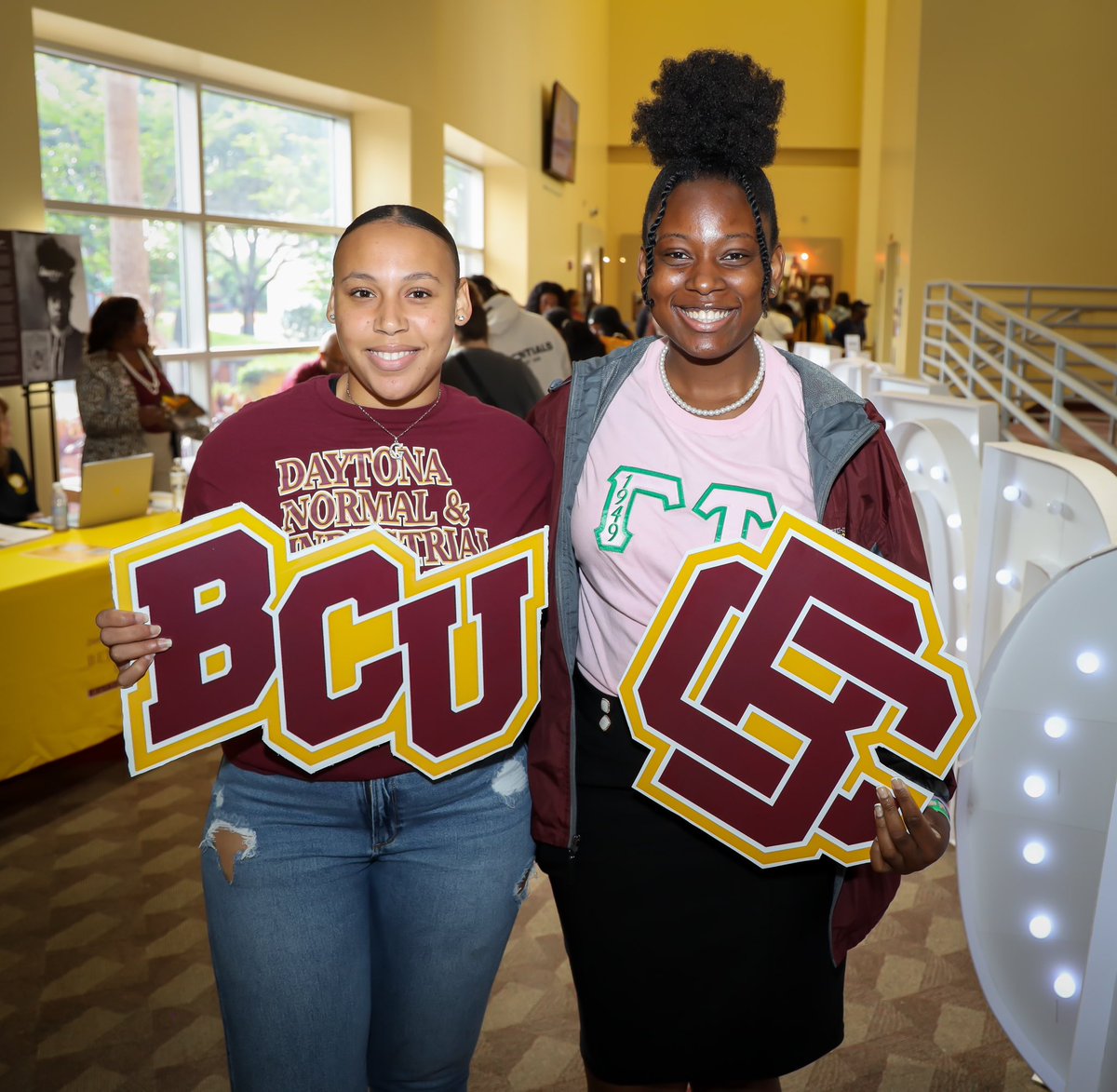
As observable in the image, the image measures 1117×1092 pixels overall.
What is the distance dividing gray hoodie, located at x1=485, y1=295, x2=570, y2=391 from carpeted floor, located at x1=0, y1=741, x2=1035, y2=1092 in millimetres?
2351

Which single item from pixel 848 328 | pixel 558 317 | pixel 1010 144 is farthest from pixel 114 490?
pixel 1010 144

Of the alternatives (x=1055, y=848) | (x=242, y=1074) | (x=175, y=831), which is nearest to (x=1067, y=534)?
(x=1055, y=848)

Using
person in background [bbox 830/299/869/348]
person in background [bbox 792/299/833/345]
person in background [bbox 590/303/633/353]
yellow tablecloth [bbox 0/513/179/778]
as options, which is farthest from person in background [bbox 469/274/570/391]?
person in background [bbox 792/299/833/345]

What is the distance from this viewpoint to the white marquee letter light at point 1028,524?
2006 millimetres

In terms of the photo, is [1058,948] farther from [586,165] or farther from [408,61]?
[586,165]

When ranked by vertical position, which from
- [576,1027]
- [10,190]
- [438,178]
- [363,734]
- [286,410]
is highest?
[438,178]

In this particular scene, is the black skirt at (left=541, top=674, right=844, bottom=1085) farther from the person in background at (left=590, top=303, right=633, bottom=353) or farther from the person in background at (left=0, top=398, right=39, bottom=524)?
the person in background at (left=590, top=303, right=633, bottom=353)

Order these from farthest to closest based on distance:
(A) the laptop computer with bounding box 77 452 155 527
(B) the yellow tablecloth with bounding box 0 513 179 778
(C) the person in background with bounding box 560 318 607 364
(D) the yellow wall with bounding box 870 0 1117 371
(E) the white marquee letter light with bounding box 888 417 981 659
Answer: (D) the yellow wall with bounding box 870 0 1117 371 < (C) the person in background with bounding box 560 318 607 364 < (A) the laptop computer with bounding box 77 452 155 527 < (B) the yellow tablecloth with bounding box 0 513 179 778 < (E) the white marquee letter light with bounding box 888 417 981 659

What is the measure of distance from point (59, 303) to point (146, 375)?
600 millimetres

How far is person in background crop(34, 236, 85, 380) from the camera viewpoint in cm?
486

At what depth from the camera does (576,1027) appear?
233 cm

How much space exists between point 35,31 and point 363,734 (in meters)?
5.56

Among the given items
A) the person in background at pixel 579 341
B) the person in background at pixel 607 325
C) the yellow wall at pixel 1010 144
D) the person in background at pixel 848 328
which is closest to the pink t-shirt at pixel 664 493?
the person in background at pixel 579 341

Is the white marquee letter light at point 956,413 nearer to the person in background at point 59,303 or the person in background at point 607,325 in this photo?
the person in background at point 59,303
